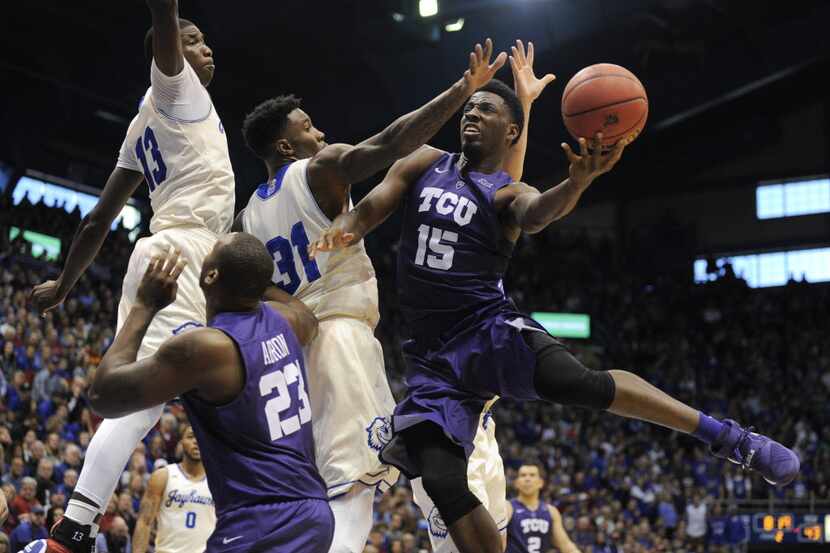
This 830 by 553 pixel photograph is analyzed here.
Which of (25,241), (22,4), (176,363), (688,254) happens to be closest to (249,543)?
(176,363)

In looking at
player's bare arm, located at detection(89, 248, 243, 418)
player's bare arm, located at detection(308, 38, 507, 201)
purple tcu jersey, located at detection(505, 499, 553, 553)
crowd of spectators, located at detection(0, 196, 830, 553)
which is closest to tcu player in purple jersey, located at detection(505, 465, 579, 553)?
purple tcu jersey, located at detection(505, 499, 553, 553)

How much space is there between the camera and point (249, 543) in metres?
3.47

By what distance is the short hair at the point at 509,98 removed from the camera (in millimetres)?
5176

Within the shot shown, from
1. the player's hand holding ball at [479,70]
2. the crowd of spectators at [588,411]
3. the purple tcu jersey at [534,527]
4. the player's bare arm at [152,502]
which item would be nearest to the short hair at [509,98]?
the player's hand holding ball at [479,70]

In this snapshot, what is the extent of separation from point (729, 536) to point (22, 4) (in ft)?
52.8

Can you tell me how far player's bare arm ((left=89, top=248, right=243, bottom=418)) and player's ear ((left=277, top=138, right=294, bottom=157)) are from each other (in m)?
1.65

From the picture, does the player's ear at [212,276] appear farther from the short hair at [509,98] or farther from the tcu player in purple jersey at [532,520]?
the tcu player in purple jersey at [532,520]

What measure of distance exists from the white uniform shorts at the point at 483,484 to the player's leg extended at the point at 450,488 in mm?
928

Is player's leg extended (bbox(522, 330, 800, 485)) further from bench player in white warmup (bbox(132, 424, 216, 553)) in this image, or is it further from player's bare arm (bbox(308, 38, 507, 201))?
bench player in white warmup (bbox(132, 424, 216, 553))

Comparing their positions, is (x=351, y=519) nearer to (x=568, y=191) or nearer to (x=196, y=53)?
(x=568, y=191)

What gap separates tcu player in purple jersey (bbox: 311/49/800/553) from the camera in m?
4.51

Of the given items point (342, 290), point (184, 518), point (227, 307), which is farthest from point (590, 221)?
point (227, 307)

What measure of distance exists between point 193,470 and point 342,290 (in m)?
4.07

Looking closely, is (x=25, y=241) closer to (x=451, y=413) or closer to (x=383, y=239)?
(x=383, y=239)
